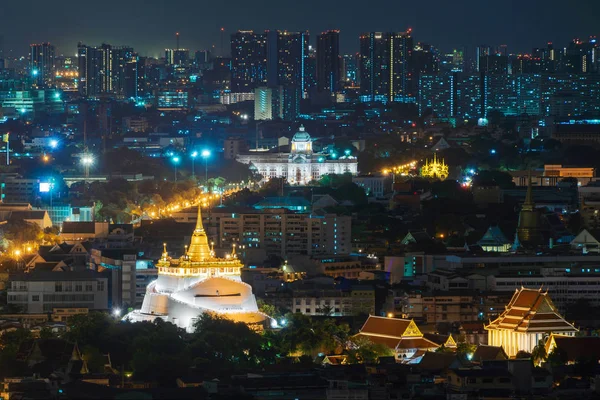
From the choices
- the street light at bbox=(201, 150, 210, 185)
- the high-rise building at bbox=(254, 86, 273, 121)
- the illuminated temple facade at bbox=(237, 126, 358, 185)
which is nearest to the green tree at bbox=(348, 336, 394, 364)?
the street light at bbox=(201, 150, 210, 185)

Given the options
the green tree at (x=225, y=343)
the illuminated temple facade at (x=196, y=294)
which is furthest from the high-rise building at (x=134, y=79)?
the green tree at (x=225, y=343)

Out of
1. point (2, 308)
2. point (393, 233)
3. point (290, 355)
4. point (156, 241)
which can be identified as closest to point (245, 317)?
point (290, 355)

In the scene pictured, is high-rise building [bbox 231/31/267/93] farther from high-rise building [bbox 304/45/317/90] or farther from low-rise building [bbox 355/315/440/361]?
low-rise building [bbox 355/315/440/361]

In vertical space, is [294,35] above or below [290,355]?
above

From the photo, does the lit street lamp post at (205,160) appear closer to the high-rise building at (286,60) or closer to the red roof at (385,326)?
the high-rise building at (286,60)

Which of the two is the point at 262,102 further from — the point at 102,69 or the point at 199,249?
the point at 199,249

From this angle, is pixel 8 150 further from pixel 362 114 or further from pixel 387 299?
pixel 387 299
